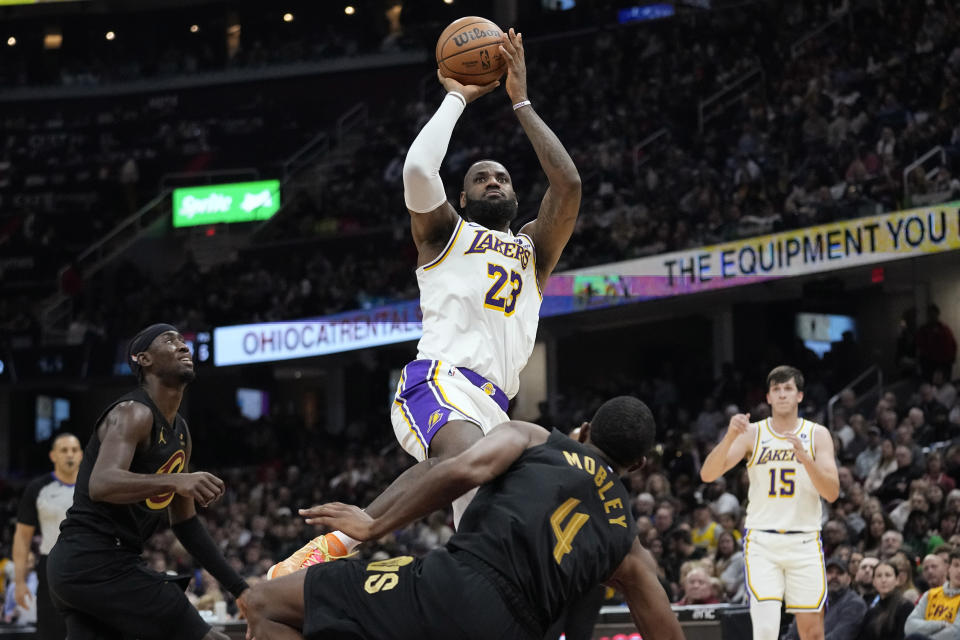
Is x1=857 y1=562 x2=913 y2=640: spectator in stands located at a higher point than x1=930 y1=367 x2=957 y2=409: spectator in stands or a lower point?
lower

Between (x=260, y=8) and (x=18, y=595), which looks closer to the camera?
(x=18, y=595)

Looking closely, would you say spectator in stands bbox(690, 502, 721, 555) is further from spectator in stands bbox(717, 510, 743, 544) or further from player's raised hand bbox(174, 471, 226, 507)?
player's raised hand bbox(174, 471, 226, 507)

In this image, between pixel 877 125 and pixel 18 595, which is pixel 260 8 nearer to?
pixel 877 125

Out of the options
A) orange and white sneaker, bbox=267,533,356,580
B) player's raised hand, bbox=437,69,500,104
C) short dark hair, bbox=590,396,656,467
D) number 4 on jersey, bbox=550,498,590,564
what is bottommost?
orange and white sneaker, bbox=267,533,356,580

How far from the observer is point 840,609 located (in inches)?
393

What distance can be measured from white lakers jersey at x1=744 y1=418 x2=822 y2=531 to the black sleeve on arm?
13.1 feet

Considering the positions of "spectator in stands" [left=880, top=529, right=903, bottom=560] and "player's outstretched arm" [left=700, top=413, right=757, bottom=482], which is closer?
"player's outstretched arm" [left=700, top=413, right=757, bottom=482]

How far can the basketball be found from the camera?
6.04 metres

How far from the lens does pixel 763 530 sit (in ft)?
28.9

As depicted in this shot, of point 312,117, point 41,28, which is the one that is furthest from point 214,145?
point 41,28

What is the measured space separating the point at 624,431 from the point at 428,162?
1.64m

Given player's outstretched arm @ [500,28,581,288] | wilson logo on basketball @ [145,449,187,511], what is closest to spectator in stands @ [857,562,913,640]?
player's outstretched arm @ [500,28,581,288]

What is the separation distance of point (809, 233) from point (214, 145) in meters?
17.7

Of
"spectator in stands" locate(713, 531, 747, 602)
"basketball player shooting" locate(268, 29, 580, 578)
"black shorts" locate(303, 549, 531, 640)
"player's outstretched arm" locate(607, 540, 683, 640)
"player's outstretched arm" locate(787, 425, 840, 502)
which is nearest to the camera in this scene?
"black shorts" locate(303, 549, 531, 640)
